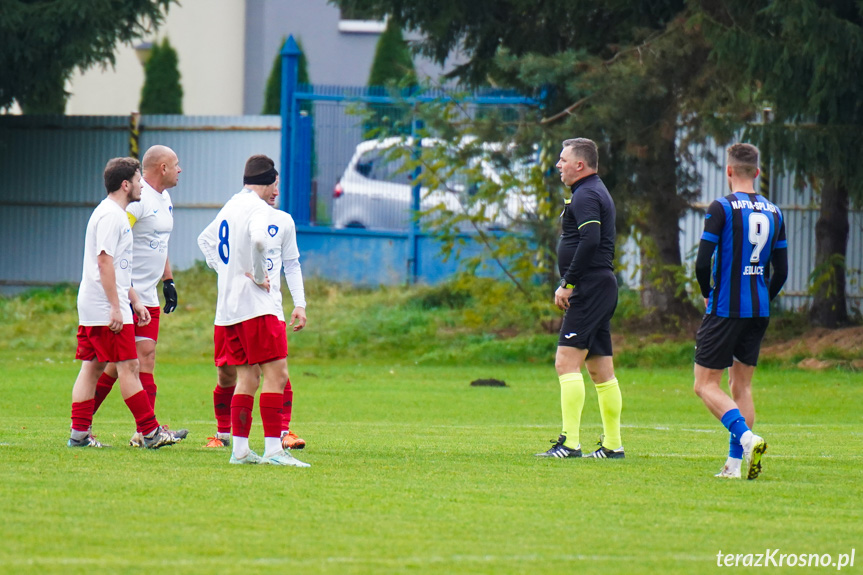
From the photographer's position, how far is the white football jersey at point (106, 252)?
8.46 metres

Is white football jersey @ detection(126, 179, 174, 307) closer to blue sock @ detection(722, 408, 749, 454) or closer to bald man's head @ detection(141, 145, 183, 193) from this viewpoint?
bald man's head @ detection(141, 145, 183, 193)

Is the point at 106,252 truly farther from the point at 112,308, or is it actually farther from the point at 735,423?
the point at 735,423

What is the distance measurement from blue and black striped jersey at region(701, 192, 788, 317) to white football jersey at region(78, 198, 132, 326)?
12.7 feet

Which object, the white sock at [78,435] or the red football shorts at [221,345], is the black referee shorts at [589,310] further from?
the white sock at [78,435]

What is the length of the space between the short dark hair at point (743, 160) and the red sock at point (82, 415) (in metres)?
4.61

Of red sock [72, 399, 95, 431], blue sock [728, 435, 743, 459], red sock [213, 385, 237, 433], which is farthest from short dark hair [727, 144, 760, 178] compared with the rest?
red sock [72, 399, 95, 431]

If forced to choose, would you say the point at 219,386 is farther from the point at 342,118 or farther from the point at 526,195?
the point at 342,118

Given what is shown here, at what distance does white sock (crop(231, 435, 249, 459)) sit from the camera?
25.9 ft

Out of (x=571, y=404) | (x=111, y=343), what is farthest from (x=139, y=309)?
(x=571, y=404)

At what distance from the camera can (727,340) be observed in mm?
7855

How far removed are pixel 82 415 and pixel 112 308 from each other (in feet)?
2.61

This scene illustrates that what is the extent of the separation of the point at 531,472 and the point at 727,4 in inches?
461

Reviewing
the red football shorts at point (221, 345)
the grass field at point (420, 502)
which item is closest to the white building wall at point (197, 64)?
the grass field at point (420, 502)

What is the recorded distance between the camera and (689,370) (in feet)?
59.6
